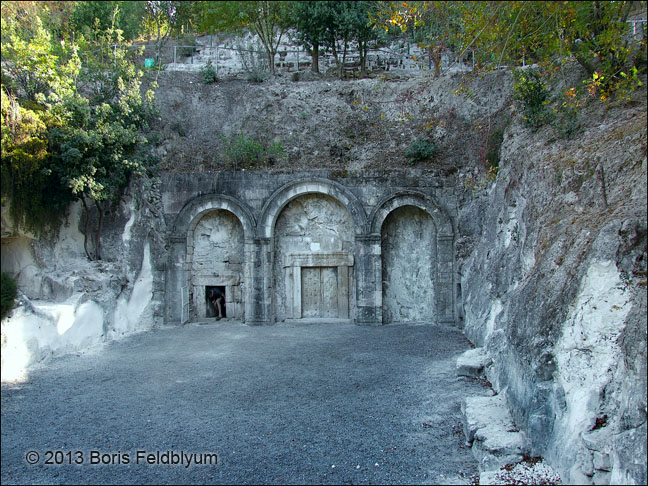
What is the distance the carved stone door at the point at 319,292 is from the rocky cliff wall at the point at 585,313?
639cm

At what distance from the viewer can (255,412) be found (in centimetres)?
701

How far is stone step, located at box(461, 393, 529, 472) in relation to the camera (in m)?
5.11

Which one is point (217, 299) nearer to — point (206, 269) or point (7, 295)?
point (206, 269)

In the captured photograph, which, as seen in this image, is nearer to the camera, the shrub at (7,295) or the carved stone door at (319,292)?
the shrub at (7,295)

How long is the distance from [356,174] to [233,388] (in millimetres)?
7649

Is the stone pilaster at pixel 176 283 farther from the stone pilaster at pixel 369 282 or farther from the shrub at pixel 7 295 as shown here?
the stone pilaster at pixel 369 282

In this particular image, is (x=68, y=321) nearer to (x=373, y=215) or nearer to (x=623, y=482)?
(x=373, y=215)

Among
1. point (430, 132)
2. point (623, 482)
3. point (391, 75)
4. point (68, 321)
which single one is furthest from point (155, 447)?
point (391, 75)

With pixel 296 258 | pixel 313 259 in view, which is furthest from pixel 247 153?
pixel 313 259

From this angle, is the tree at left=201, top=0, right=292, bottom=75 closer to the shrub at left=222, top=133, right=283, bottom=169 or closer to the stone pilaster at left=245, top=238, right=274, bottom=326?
the shrub at left=222, top=133, right=283, bottom=169

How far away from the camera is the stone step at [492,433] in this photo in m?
5.11

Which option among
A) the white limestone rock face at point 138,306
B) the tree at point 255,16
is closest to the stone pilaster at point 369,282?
the white limestone rock face at point 138,306

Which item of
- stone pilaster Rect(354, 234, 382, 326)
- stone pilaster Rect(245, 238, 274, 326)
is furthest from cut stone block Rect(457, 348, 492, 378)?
stone pilaster Rect(245, 238, 274, 326)

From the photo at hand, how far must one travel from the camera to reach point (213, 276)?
1468 cm
